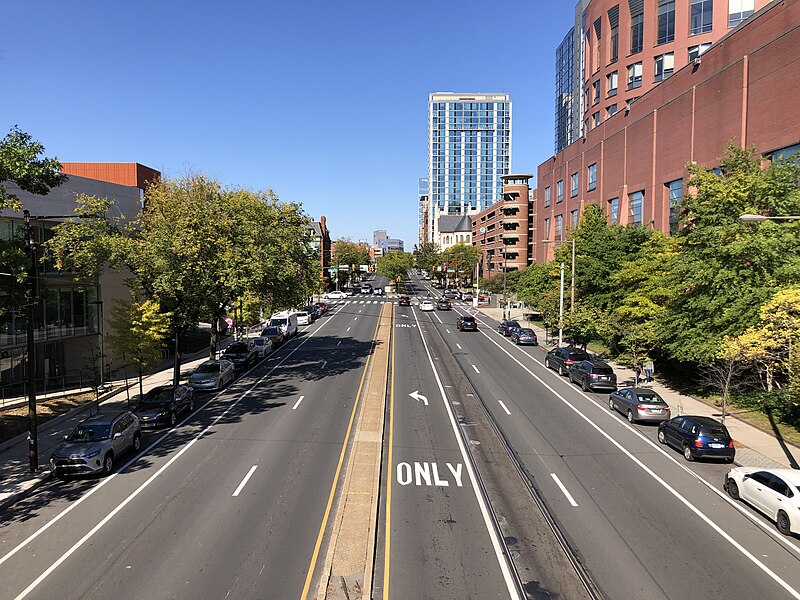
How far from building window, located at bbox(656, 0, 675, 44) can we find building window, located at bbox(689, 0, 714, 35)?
1947mm

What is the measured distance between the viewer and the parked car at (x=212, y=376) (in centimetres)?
2995

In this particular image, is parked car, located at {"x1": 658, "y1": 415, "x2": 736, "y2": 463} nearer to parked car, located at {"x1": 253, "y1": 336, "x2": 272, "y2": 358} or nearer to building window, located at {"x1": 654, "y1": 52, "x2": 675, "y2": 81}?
parked car, located at {"x1": 253, "y1": 336, "x2": 272, "y2": 358}

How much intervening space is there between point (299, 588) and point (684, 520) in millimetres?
9889

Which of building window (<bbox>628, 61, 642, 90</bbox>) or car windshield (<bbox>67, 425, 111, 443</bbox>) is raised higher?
building window (<bbox>628, 61, 642, 90</bbox>)

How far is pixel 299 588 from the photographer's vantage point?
10531mm

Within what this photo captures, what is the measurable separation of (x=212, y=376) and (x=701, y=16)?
62545 millimetres

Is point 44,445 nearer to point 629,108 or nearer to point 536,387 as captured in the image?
point 536,387

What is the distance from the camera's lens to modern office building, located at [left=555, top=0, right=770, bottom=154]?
59.6 m

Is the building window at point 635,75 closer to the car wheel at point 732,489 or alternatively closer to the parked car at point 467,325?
the parked car at point 467,325

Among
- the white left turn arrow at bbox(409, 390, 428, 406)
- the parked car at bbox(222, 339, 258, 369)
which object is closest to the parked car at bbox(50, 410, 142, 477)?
the white left turn arrow at bbox(409, 390, 428, 406)

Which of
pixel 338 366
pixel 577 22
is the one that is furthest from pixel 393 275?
pixel 338 366

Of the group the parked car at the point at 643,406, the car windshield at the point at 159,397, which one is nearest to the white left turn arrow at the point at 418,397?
the parked car at the point at 643,406

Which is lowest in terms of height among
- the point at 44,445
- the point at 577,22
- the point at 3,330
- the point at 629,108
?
the point at 44,445

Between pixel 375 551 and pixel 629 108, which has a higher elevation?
pixel 629 108
